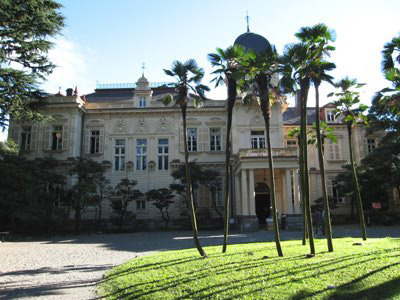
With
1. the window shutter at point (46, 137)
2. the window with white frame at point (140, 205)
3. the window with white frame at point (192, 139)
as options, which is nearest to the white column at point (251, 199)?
the window with white frame at point (192, 139)

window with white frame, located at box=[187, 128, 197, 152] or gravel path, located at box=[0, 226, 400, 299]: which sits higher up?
window with white frame, located at box=[187, 128, 197, 152]

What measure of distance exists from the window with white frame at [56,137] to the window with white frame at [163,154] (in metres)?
9.08

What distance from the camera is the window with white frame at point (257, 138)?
30516 mm

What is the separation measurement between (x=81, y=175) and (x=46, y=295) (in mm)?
20157

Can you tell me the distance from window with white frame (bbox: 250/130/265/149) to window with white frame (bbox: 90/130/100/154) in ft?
47.1

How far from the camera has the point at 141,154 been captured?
105 feet

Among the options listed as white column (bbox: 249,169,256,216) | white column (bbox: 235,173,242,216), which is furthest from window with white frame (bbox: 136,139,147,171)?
white column (bbox: 249,169,256,216)

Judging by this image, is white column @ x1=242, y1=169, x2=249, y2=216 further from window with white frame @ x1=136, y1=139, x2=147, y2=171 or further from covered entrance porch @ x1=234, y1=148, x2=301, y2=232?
window with white frame @ x1=136, y1=139, x2=147, y2=171

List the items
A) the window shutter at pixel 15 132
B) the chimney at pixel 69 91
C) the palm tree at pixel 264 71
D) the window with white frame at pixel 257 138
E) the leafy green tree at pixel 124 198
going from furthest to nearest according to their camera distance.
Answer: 1. the chimney at pixel 69 91
2. the window shutter at pixel 15 132
3. the window with white frame at pixel 257 138
4. the leafy green tree at pixel 124 198
5. the palm tree at pixel 264 71

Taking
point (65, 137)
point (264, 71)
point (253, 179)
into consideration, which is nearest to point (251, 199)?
point (253, 179)

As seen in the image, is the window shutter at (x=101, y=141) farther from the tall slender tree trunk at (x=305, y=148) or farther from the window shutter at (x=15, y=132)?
the tall slender tree trunk at (x=305, y=148)

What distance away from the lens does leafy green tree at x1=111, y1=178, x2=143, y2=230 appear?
27984mm

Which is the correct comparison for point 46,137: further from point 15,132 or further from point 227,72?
point 227,72

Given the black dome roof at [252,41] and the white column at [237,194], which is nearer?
the white column at [237,194]
